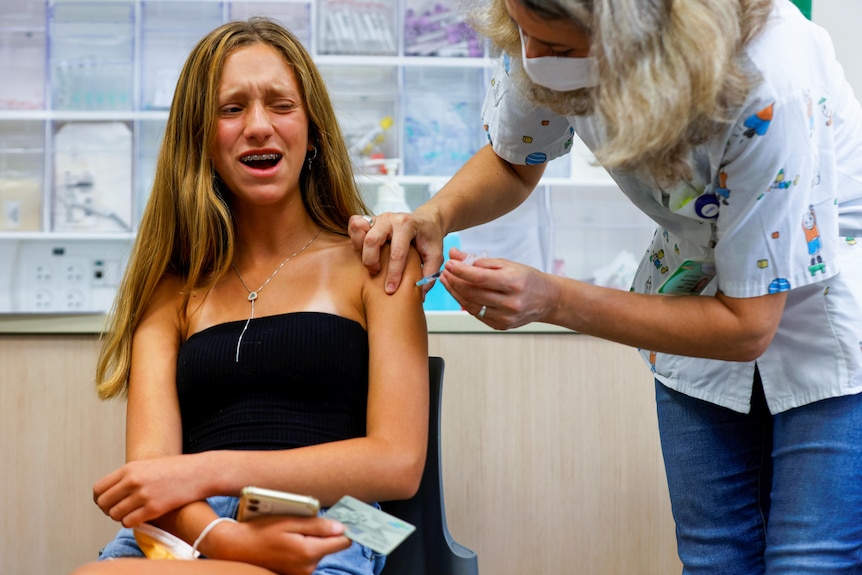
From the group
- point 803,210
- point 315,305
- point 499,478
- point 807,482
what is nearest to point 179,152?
point 315,305

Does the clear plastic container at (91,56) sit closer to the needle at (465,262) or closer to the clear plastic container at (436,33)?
the clear plastic container at (436,33)

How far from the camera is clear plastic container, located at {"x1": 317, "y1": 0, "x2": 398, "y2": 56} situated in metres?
2.49

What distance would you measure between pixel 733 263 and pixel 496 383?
1274 millimetres

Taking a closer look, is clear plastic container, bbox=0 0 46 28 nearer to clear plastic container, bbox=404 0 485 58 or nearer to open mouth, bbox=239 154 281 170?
clear plastic container, bbox=404 0 485 58

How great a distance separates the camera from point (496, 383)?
2232 millimetres

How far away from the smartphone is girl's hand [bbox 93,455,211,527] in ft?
0.46

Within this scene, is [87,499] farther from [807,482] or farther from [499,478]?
[807,482]

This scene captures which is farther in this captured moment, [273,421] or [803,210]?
[273,421]

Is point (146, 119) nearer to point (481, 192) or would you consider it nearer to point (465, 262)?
point (481, 192)

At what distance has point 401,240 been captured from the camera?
1296 mm

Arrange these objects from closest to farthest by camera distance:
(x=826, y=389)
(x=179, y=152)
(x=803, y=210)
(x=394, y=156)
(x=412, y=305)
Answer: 1. (x=803, y=210)
2. (x=826, y=389)
3. (x=412, y=305)
4. (x=179, y=152)
5. (x=394, y=156)

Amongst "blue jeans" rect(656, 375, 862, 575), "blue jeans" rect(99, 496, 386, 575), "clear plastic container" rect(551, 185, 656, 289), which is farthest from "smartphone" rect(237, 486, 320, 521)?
"clear plastic container" rect(551, 185, 656, 289)

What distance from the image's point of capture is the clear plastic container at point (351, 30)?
97.9 inches

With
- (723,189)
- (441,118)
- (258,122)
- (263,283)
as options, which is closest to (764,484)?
(723,189)
